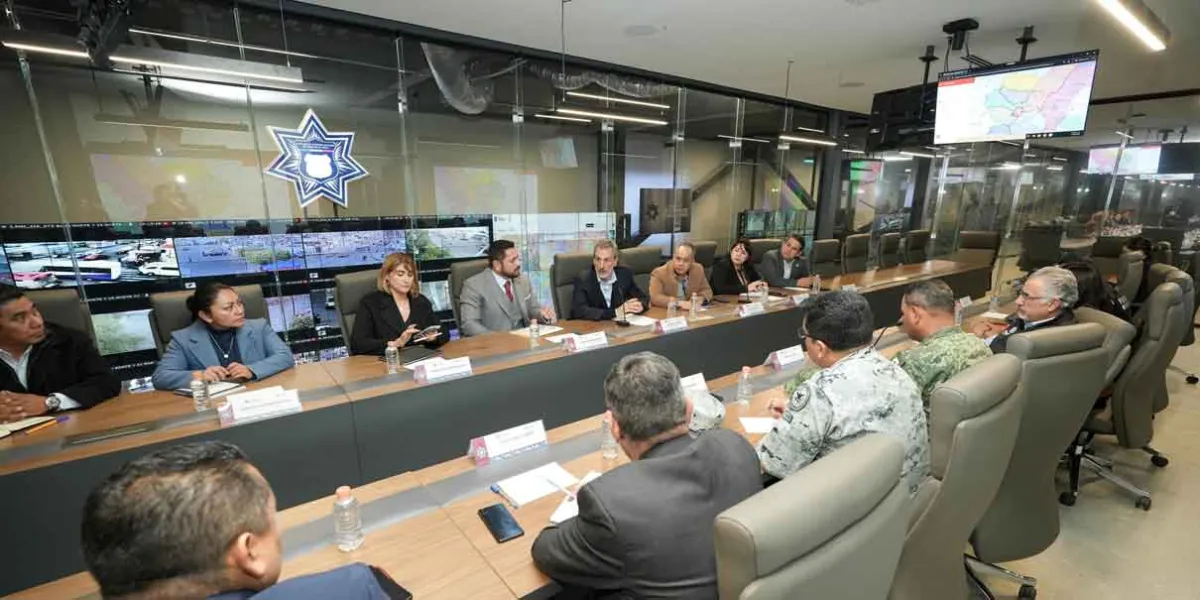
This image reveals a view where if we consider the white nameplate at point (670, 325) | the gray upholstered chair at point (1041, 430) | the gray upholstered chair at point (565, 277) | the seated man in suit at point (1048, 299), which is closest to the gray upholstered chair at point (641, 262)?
the gray upholstered chair at point (565, 277)

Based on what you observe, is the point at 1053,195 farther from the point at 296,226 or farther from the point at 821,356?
the point at 296,226

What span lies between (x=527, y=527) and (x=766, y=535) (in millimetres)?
736

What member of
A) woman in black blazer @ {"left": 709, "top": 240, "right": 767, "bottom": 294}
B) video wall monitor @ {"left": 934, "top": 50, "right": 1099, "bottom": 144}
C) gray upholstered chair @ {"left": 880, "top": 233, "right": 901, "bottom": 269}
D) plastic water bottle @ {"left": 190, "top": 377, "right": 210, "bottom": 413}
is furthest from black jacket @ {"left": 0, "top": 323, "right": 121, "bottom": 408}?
gray upholstered chair @ {"left": 880, "top": 233, "right": 901, "bottom": 269}

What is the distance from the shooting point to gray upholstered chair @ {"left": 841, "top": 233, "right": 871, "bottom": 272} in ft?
18.6

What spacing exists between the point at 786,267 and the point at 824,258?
0.69 metres

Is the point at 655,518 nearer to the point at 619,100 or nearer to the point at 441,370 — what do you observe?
the point at 441,370

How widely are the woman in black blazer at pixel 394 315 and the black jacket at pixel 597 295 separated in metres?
0.93

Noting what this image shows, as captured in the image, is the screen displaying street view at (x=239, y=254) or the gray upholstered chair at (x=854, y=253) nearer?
the screen displaying street view at (x=239, y=254)

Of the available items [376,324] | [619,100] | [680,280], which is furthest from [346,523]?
[619,100]

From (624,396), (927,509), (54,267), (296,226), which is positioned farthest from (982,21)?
(54,267)

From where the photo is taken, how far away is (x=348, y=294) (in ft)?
9.32

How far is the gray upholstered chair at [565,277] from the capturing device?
351cm

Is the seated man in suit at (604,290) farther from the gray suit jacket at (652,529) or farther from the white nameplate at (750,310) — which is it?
the gray suit jacket at (652,529)

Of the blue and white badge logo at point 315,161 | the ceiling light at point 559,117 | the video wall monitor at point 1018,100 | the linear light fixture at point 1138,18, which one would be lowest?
the blue and white badge logo at point 315,161
